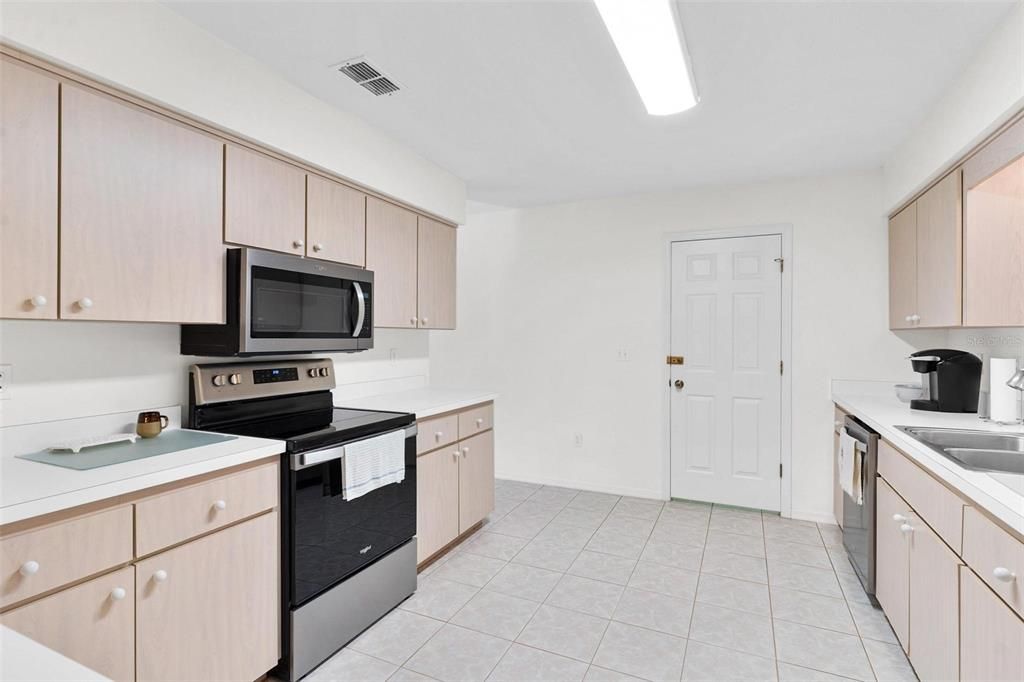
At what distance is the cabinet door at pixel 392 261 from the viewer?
284cm

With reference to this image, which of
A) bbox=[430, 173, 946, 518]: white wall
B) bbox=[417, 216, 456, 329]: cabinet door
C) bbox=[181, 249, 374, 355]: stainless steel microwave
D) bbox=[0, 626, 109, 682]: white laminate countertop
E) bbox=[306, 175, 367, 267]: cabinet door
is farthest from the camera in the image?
bbox=[430, 173, 946, 518]: white wall

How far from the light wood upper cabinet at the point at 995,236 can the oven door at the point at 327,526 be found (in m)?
2.71

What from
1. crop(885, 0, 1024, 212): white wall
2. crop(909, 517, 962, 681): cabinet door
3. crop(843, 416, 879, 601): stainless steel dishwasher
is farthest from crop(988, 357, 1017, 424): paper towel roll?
crop(885, 0, 1024, 212): white wall

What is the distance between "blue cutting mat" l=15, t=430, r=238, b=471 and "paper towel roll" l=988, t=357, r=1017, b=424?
322 cm

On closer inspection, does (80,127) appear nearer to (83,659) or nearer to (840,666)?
(83,659)

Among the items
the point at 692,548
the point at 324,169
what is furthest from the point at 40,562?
the point at 692,548

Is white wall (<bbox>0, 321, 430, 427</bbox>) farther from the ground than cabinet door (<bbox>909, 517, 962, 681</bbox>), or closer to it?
farther from the ground

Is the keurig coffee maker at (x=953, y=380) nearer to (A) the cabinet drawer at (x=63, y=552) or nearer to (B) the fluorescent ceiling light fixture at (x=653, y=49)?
(B) the fluorescent ceiling light fixture at (x=653, y=49)

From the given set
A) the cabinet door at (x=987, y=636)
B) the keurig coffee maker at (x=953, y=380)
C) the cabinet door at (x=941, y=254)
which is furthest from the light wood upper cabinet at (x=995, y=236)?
the cabinet door at (x=987, y=636)

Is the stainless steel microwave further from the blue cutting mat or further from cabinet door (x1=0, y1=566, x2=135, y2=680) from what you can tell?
cabinet door (x1=0, y1=566, x2=135, y2=680)

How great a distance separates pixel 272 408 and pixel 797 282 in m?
3.45

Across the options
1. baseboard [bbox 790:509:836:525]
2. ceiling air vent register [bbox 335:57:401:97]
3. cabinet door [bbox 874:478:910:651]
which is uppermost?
ceiling air vent register [bbox 335:57:401:97]

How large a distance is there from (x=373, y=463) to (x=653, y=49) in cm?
194

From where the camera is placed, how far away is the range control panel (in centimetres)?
208
